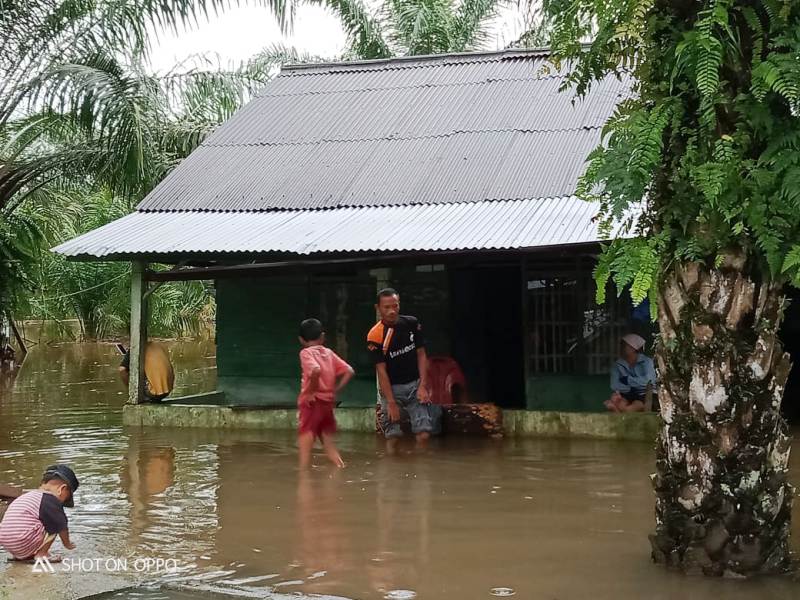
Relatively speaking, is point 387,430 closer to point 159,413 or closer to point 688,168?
point 159,413

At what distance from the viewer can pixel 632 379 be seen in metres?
10.4

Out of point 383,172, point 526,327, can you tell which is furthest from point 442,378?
point 383,172

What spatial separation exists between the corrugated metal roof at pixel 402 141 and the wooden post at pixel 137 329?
3.96 feet

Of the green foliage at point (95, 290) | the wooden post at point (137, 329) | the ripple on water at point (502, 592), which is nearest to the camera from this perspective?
the ripple on water at point (502, 592)

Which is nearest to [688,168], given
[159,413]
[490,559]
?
[490,559]

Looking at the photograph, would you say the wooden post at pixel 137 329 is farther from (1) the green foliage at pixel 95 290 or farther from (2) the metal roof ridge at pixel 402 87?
(1) the green foliage at pixel 95 290

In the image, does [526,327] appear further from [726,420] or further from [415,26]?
[415,26]

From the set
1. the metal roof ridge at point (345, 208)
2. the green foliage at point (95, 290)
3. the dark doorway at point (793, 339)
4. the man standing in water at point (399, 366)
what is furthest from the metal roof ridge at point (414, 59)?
the green foliage at point (95, 290)

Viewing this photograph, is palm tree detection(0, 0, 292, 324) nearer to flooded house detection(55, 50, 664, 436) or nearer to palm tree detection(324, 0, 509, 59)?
flooded house detection(55, 50, 664, 436)

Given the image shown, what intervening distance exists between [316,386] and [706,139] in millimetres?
4331

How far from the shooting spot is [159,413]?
11.8 m

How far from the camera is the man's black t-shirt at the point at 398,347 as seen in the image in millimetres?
9484

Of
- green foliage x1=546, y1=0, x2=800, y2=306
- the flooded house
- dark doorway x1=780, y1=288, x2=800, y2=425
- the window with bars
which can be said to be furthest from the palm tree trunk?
dark doorway x1=780, y1=288, x2=800, y2=425

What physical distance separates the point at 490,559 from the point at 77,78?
1137 cm
